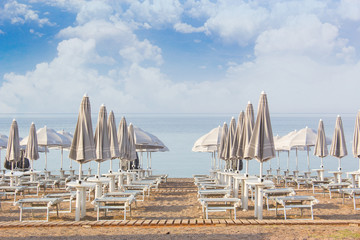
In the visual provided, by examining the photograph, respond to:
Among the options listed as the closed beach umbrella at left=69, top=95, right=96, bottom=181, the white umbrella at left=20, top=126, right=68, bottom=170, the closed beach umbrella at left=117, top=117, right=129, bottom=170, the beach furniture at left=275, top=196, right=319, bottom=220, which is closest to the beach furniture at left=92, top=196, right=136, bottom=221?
the closed beach umbrella at left=69, top=95, right=96, bottom=181

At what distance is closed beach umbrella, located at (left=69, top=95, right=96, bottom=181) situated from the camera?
738 cm

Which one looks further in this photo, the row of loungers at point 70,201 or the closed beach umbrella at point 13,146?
A: the closed beach umbrella at point 13,146

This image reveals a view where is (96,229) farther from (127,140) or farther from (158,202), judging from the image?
(127,140)

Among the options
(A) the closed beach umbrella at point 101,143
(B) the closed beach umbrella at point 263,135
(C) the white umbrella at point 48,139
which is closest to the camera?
(B) the closed beach umbrella at point 263,135

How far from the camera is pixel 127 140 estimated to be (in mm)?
12195

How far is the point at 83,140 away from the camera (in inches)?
292

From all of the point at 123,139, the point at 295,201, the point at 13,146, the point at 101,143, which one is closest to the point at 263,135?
the point at 295,201

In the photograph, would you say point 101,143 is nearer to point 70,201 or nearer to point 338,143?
point 70,201

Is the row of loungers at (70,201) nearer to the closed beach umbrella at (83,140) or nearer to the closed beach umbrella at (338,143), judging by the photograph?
the closed beach umbrella at (83,140)

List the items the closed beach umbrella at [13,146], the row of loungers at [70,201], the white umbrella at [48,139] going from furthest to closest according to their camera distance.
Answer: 1. the white umbrella at [48,139]
2. the closed beach umbrella at [13,146]
3. the row of loungers at [70,201]

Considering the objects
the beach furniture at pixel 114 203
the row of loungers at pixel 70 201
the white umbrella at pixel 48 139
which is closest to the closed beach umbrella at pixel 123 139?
the row of loungers at pixel 70 201

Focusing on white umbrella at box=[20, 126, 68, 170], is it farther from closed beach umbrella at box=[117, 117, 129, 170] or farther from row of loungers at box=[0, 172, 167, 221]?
closed beach umbrella at box=[117, 117, 129, 170]

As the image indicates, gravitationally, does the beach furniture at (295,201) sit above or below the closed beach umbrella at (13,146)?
below

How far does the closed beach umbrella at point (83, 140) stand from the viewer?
7375 mm
